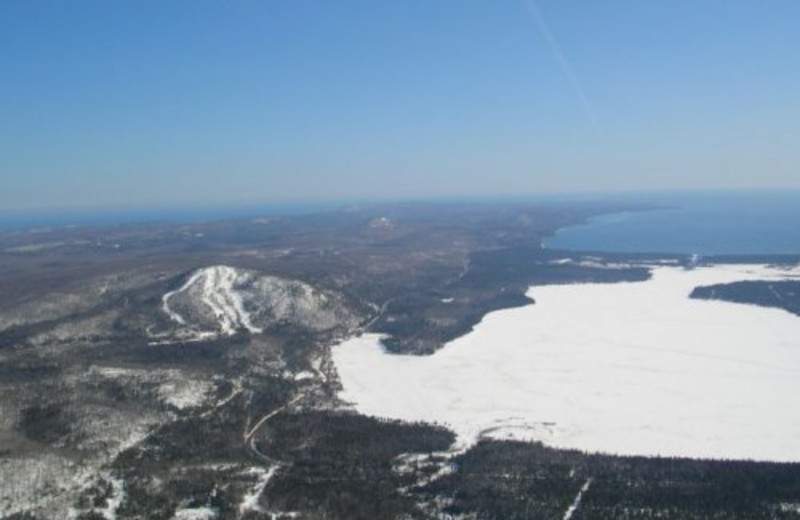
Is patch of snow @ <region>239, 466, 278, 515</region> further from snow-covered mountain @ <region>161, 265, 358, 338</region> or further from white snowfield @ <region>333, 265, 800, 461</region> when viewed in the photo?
snow-covered mountain @ <region>161, 265, 358, 338</region>

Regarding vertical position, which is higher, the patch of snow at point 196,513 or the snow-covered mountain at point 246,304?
the snow-covered mountain at point 246,304

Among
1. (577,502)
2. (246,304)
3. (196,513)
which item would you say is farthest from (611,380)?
(246,304)

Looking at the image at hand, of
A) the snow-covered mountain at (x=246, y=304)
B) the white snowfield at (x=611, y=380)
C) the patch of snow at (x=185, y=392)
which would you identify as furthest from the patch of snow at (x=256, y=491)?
the snow-covered mountain at (x=246, y=304)

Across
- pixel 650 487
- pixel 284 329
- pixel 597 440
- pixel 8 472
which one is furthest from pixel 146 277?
pixel 650 487

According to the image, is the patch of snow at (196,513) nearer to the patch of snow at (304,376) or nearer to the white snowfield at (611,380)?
the white snowfield at (611,380)

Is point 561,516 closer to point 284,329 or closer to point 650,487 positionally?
point 650,487

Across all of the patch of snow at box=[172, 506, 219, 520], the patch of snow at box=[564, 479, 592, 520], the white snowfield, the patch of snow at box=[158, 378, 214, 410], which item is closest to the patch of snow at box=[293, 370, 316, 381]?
the white snowfield
